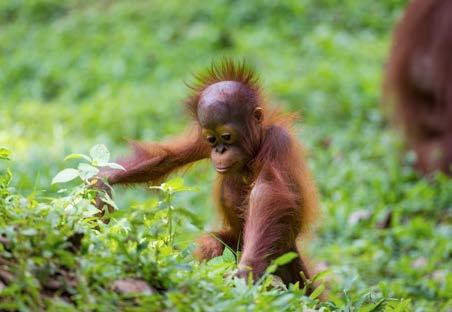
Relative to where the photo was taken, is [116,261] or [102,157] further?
[102,157]

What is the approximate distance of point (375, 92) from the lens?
9281 millimetres

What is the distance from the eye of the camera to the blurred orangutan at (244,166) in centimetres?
319

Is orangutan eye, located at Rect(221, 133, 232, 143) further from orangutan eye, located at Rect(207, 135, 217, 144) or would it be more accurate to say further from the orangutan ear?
the orangutan ear

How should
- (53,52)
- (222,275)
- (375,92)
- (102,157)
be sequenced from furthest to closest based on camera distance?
(53,52) < (375,92) < (102,157) < (222,275)

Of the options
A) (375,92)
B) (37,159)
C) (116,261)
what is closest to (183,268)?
(116,261)

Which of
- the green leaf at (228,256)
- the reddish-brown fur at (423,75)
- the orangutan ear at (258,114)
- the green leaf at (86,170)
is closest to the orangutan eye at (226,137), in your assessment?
the orangutan ear at (258,114)

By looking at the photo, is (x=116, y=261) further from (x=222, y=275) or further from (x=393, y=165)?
(x=393, y=165)

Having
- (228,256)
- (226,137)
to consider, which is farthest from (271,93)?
(228,256)

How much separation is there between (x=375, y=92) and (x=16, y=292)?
24.0 ft

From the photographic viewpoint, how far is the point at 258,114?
358 cm

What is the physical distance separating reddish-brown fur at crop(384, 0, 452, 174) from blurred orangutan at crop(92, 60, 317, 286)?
14.5 ft

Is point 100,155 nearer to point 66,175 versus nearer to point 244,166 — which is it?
point 66,175

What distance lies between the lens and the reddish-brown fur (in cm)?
796

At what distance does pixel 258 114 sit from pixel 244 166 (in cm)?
21
